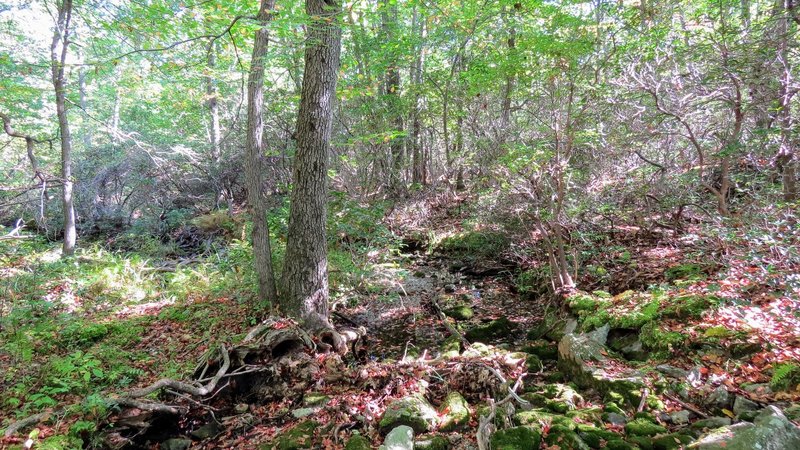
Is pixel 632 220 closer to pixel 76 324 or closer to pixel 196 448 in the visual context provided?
pixel 196 448

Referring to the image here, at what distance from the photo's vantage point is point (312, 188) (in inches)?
225

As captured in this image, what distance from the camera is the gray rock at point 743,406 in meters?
3.15

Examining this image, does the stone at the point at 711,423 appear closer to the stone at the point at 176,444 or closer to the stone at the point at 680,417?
the stone at the point at 680,417

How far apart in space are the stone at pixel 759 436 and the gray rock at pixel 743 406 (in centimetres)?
45

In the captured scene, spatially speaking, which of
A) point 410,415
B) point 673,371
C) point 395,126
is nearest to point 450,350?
point 410,415

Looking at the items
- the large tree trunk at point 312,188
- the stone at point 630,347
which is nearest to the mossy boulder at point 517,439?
the stone at point 630,347

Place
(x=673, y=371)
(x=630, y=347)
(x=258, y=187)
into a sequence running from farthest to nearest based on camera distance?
(x=258, y=187), (x=630, y=347), (x=673, y=371)

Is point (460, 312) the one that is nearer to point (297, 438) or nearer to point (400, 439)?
point (400, 439)

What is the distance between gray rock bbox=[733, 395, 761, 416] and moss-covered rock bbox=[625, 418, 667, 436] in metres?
0.62

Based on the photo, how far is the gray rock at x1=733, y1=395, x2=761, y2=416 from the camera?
10.3 feet

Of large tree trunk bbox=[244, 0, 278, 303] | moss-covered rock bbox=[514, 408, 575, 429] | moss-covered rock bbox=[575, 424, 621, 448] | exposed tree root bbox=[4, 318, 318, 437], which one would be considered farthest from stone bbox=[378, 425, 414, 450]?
large tree trunk bbox=[244, 0, 278, 303]

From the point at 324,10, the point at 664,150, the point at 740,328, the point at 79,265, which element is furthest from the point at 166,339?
the point at 664,150

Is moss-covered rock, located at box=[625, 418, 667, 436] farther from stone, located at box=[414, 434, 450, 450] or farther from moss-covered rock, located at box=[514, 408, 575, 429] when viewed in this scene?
stone, located at box=[414, 434, 450, 450]

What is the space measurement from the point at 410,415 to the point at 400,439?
38 cm
